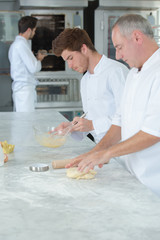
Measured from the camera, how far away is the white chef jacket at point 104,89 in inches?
86.0

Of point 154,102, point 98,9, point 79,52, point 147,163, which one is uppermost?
point 98,9

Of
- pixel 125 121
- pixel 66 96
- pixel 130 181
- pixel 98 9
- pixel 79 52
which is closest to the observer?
pixel 130 181

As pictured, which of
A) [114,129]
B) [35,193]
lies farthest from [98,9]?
[35,193]

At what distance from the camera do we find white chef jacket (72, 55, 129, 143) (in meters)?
2.18

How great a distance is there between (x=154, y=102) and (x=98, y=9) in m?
3.29

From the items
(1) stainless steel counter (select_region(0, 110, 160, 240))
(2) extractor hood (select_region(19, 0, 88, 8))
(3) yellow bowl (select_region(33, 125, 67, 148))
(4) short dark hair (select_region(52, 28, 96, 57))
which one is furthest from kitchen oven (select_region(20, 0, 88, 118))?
(1) stainless steel counter (select_region(0, 110, 160, 240))

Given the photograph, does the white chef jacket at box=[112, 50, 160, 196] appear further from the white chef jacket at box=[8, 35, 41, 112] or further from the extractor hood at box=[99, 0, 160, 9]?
the extractor hood at box=[99, 0, 160, 9]

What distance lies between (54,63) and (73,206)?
3792mm

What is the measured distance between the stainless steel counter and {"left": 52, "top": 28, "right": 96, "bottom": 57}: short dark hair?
0.82 metres

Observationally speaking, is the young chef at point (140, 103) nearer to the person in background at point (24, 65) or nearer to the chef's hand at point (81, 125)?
the chef's hand at point (81, 125)

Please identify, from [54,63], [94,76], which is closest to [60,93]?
[54,63]

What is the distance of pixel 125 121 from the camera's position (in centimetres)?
171

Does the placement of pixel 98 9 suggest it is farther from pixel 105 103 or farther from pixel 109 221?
pixel 109 221

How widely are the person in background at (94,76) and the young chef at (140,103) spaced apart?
1.39ft
